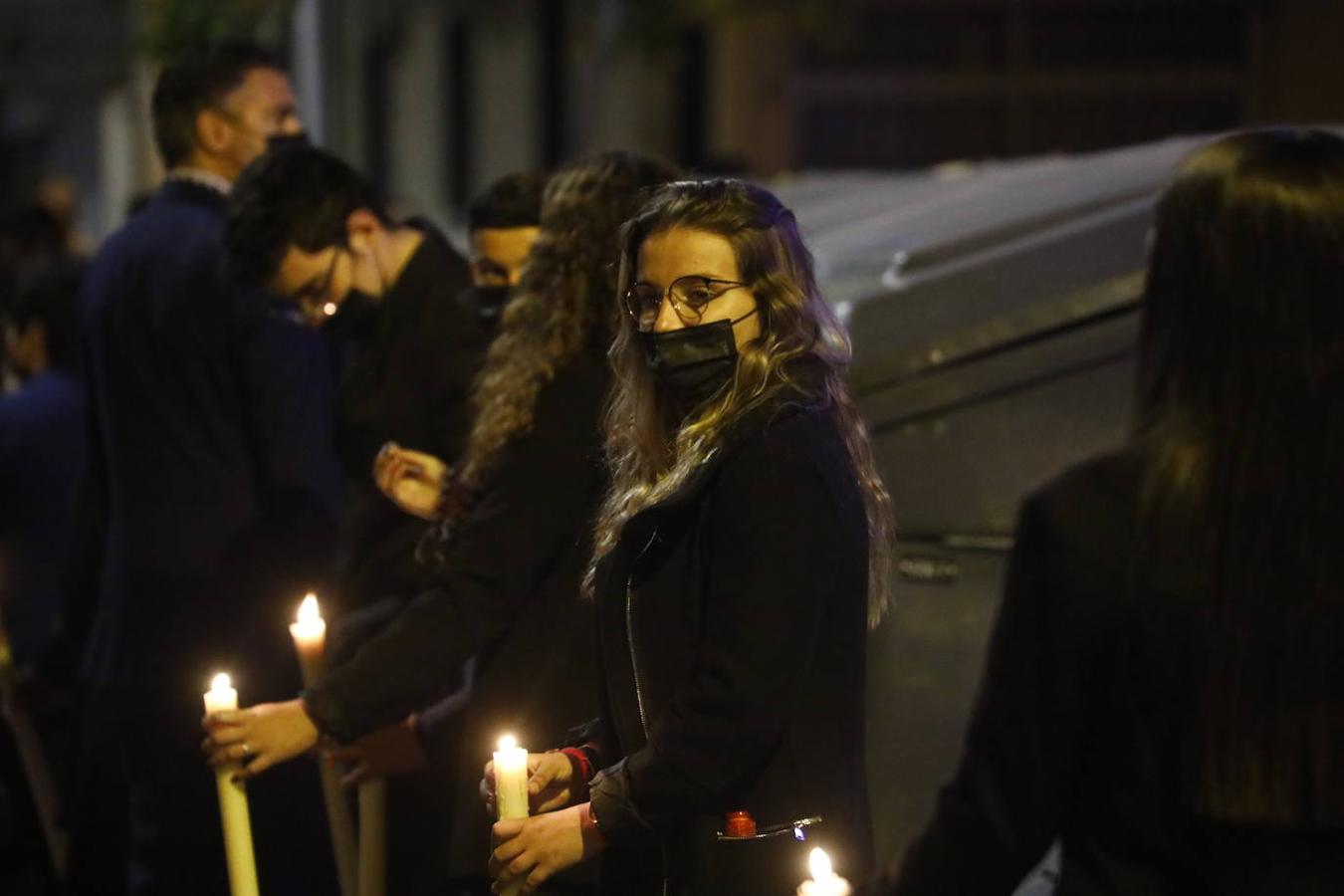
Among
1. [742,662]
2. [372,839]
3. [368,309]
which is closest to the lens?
[742,662]

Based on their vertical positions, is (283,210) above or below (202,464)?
above

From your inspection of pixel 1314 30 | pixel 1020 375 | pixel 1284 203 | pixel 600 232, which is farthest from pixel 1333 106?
pixel 1284 203

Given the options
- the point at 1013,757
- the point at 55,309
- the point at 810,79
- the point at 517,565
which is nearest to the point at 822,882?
the point at 1013,757

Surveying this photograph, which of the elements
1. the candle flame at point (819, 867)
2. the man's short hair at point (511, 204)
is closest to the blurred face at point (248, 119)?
the man's short hair at point (511, 204)

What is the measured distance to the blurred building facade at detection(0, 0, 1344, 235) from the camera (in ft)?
46.0

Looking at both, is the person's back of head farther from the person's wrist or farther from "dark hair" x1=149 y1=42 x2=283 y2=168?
the person's wrist

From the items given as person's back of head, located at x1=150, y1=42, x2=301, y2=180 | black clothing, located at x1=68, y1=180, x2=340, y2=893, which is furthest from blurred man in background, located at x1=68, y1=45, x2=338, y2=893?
person's back of head, located at x1=150, y1=42, x2=301, y2=180

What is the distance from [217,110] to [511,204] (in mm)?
1051

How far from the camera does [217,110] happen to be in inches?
181

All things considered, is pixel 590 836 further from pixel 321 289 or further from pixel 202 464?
pixel 202 464

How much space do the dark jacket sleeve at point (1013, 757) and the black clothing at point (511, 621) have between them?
3.82ft

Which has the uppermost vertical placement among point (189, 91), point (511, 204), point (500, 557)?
point (189, 91)

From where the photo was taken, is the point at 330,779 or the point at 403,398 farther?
the point at 403,398

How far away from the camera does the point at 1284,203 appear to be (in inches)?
77.7
